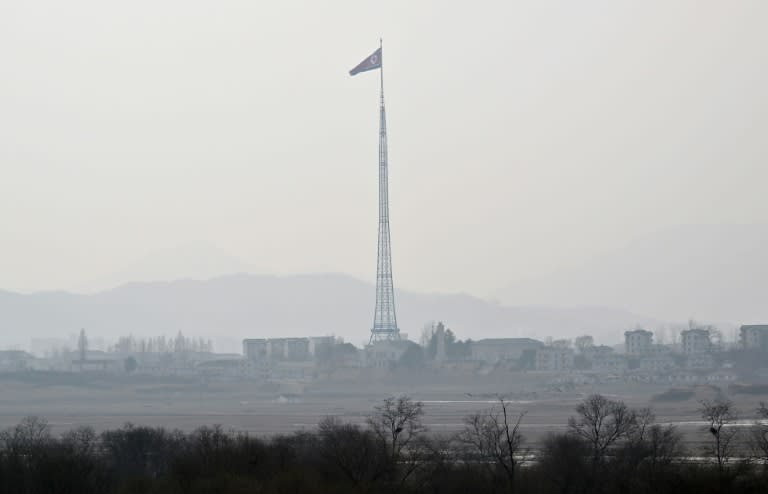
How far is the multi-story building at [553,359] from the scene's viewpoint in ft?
519

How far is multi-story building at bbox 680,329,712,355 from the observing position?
520ft

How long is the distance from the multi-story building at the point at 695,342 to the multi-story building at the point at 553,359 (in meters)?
13.0

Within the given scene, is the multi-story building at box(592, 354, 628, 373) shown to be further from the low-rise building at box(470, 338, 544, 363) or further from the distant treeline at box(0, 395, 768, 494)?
the distant treeline at box(0, 395, 768, 494)

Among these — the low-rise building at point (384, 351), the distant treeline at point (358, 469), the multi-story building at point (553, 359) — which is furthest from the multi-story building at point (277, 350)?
the distant treeline at point (358, 469)

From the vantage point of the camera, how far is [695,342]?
6304 inches

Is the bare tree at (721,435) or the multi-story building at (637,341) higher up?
the multi-story building at (637,341)

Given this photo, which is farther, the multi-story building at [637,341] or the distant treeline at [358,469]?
the multi-story building at [637,341]

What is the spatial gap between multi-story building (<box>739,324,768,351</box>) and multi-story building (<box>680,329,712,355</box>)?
13.0 ft

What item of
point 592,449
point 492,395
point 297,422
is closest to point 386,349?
point 492,395

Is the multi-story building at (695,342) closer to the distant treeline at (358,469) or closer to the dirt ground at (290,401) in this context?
the dirt ground at (290,401)

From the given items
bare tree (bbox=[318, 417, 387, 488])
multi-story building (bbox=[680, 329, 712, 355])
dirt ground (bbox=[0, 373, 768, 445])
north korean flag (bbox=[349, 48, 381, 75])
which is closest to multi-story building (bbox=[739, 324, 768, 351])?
multi-story building (bbox=[680, 329, 712, 355])

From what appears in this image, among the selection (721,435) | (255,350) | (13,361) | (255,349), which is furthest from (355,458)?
(13,361)

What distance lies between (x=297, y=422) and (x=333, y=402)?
33478mm

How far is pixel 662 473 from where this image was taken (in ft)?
147
